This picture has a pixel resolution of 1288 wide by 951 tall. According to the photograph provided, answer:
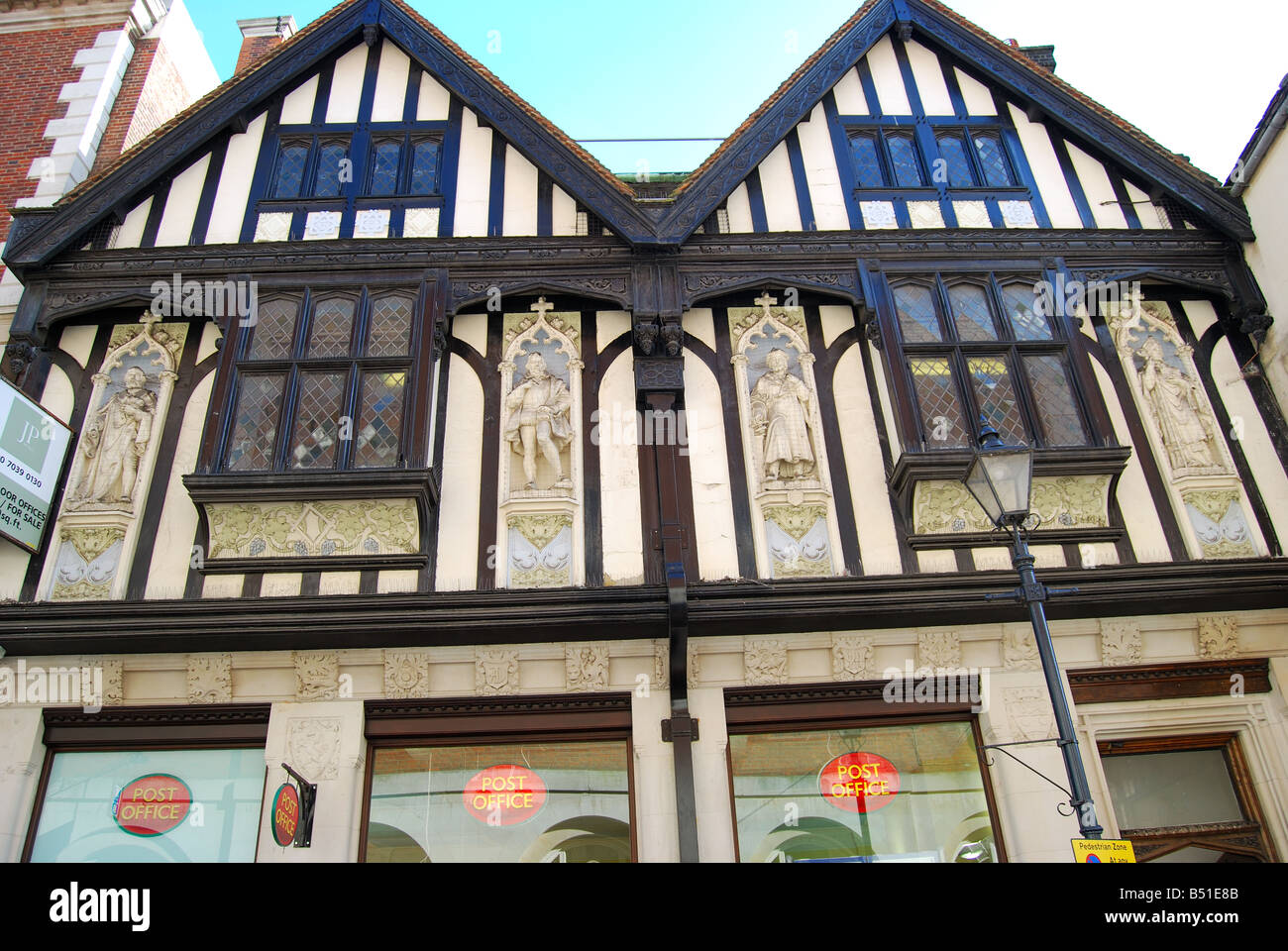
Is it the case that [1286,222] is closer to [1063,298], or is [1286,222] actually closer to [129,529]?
[1063,298]

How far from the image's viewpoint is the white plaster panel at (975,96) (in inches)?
459

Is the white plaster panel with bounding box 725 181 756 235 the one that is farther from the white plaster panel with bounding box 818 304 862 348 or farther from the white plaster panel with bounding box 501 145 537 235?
the white plaster panel with bounding box 501 145 537 235

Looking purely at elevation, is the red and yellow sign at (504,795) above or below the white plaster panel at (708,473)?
below

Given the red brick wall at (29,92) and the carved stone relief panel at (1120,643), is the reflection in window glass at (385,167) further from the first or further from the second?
the carved stone relief panel at (1120,643)

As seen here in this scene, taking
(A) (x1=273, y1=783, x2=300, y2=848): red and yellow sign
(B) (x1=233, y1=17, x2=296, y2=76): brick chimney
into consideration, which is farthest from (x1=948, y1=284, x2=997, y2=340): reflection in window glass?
(B) (x1=233, y1=17, x2=296, y2=76): brick chimney

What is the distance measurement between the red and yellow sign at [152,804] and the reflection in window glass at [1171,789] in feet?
26.7

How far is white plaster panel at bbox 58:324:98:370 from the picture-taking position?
991 cm

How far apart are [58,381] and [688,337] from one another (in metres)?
6.59

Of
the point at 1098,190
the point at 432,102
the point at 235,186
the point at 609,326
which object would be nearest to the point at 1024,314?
the point at 1098,190

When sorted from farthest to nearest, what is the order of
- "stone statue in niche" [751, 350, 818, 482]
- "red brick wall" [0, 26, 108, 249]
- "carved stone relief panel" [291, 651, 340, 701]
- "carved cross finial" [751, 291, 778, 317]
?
"red brick wall" [0, 26, 108, 249] < "carved cross finial" [751, 291, 778, 317] < "stone statue in niche" [751, 350, 818, 482] < "carved stone relief panel" [291, 651, 340, 701]

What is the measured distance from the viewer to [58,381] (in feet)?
32.1

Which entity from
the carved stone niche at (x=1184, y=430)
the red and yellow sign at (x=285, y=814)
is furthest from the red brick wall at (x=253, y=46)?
the carved stone niche at (x=1184, y=430)

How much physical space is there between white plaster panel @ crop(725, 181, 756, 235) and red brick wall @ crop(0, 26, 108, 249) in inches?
336

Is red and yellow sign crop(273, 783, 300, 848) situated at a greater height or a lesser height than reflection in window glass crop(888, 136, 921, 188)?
lesser
